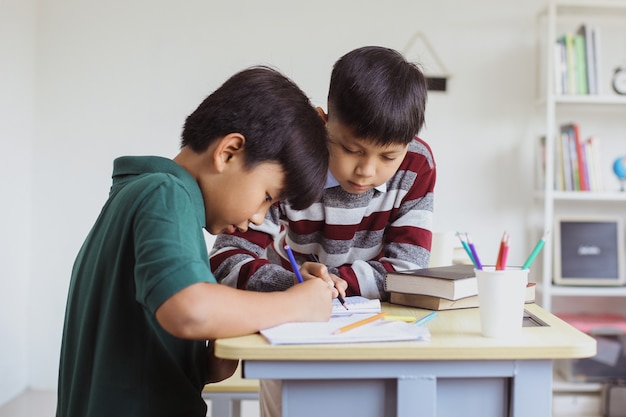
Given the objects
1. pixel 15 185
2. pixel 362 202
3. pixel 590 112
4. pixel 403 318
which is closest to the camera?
pixel 403 318

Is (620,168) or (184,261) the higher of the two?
(620,168)

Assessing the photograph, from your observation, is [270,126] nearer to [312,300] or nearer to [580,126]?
[312,300]

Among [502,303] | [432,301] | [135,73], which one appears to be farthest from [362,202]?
[135,73]

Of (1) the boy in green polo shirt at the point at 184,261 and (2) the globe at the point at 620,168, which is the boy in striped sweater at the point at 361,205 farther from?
(2) the globe at the point at 620,168

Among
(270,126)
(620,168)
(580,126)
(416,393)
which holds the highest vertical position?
(580,126)

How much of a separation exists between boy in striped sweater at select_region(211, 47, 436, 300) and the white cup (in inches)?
11.9

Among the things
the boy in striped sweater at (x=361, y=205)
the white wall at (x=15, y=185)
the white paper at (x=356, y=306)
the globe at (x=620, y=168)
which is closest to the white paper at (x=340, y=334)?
the white paper at (x=356, y=306)

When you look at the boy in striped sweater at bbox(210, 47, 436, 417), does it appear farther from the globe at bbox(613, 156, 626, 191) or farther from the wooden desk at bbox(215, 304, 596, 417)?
the globe at bbox(613, 156, 626, 191)

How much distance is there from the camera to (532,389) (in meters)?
0.95

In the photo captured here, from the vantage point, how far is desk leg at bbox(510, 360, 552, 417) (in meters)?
0.94

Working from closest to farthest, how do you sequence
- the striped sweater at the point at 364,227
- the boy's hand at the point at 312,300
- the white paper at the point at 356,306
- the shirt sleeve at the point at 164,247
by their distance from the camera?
the shirt sleeve at the point at 164,247 < the boy's hand at the point at 312,300 < the white paper at the point at 356,306 < the striped sweater at the point at 364,227

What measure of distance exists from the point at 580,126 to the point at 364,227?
223 cm

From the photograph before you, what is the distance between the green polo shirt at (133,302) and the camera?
0.93 meters

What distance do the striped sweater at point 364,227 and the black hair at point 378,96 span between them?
172 mm
